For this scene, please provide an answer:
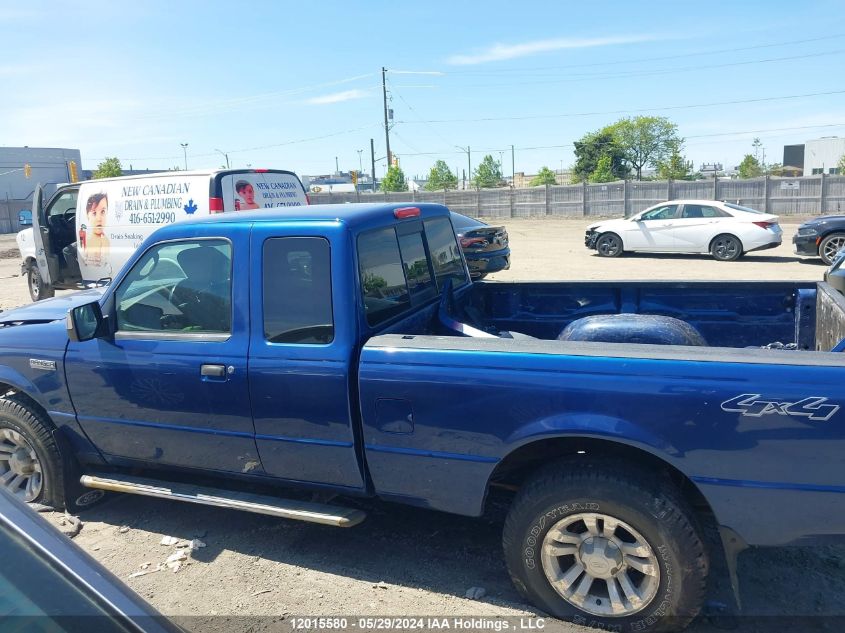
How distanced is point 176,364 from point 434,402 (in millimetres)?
1477

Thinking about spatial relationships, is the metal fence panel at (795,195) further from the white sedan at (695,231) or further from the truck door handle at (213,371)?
the truck door handle at (213,371)

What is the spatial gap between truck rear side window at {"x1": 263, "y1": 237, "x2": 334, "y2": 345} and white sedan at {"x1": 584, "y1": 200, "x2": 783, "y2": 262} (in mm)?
15166

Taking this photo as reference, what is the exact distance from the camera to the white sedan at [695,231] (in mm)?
15953

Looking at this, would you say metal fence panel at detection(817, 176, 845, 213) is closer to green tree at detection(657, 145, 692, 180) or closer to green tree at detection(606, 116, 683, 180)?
green tree at detection(657, 145, 692, 180)

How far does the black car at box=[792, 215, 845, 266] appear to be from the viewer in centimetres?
1408

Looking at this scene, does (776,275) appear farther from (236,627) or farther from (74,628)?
(74,628)

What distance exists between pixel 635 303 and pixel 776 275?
10647 millimetres

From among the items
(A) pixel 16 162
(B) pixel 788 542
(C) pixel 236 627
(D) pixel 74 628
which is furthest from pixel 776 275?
(A) pixel 16 162

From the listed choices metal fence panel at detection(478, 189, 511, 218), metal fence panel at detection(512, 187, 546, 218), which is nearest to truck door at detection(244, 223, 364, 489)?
metal fence panel at detection(512, 187, 546, 218)

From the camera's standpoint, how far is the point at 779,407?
2477mm

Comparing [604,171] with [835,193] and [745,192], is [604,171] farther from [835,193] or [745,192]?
[835,193]

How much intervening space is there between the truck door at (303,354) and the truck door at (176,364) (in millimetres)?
99

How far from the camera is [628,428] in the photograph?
2.66 metres

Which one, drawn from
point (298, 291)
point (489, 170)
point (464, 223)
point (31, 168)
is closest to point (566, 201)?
point (464, 223)
